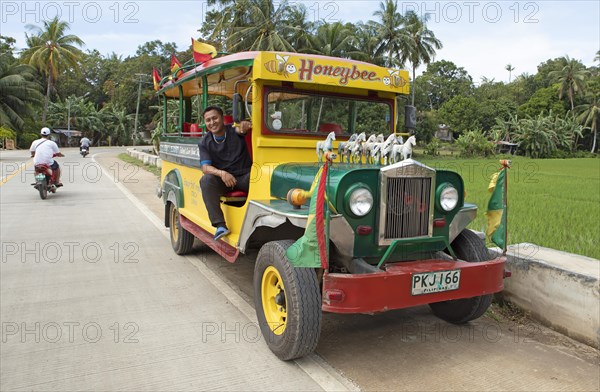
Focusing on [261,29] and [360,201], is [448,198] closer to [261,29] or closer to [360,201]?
[360,201]

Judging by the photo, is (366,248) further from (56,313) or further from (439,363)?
(56,313)

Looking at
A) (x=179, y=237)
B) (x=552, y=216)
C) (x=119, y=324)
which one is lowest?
(x=119, y=324)

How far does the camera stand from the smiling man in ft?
15.5

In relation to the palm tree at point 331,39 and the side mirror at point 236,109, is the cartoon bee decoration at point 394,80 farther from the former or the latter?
the palm tree at point 331,39

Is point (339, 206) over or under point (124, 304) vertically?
over

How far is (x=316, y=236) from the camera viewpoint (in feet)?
10.2

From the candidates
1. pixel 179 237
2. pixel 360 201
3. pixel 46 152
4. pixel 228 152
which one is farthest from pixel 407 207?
pixel 46 152

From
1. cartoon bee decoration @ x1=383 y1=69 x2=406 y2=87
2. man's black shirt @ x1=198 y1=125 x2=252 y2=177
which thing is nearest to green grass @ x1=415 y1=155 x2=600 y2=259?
cartoon bee decoration @ x1=383 y1=69 x2=406 y2=87

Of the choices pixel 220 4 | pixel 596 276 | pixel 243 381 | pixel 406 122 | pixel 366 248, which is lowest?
pixel 243 381

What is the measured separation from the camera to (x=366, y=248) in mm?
3541

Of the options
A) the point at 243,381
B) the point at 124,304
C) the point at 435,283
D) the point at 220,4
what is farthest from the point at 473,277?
the point at 220,4

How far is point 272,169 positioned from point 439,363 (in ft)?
6.94

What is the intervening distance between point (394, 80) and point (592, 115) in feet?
195

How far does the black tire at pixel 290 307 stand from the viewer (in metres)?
3.25
